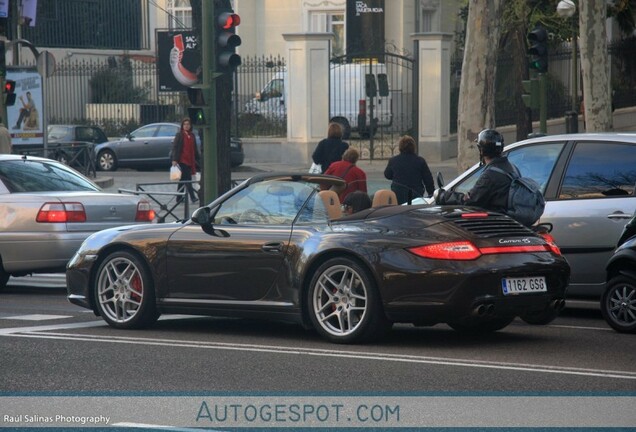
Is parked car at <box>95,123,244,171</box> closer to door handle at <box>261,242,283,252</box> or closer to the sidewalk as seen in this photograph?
the sidewalk

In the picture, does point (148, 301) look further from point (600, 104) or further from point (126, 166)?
point (126, 166)

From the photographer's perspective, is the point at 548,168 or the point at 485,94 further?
the point at 485,94

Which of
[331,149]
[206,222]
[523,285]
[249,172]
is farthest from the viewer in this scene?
[249,172]

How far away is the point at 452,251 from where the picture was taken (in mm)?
9547

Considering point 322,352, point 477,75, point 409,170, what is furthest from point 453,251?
point 477,75

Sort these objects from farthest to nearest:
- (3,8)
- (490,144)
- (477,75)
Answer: (3,8)
(477,75)
(490,144)

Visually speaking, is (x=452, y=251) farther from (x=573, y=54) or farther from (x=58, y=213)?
(x=573, y=54)

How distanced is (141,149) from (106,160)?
1.22 metres

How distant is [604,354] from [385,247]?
174 centimetres

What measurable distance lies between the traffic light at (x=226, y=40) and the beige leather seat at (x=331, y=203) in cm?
918

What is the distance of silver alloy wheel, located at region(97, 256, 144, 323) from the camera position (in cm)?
1123

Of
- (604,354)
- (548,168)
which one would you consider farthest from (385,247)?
(548,168)

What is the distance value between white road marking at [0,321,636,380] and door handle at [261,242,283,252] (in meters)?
0.76

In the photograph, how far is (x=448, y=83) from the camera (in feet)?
119
